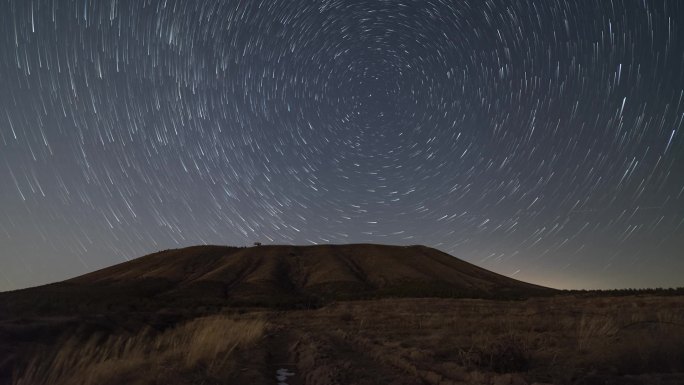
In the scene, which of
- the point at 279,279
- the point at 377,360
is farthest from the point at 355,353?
the point at 279,279

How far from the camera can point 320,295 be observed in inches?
3253

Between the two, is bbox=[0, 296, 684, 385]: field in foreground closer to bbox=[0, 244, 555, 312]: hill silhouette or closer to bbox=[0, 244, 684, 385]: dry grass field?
bbox=[0, 244, 684, 385]: dry grass field

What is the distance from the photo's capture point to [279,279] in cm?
9406

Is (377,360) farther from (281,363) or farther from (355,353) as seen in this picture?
(281,363)

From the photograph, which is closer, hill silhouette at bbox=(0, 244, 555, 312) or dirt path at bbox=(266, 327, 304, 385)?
dirt path at bbox=(266, 327, 304, 385)

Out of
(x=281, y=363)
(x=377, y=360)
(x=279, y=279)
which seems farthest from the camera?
(x=279, y=279)

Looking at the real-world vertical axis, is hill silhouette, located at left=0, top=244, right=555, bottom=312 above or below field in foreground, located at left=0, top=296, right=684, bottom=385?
above

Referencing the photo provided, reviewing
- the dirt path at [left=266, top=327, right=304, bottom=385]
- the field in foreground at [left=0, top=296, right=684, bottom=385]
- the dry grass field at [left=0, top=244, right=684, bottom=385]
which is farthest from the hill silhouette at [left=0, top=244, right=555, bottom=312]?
the field in foreground at [left=0, top=296, right=684, bottom=385]

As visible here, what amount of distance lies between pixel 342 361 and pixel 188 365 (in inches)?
159

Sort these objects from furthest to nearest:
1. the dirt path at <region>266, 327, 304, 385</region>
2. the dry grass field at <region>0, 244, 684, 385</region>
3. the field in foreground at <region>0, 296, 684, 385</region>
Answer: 1. the dirt path at <region>266, 327, 304, 385</region>
2. the dry grass field at <region>0, 244, 684, 385</region>
3. the field in foreground at <region>0, 296, 684, 385</region>

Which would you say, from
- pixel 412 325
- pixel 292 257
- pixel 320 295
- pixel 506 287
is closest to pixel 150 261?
pixel 292 257

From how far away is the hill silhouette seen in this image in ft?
242

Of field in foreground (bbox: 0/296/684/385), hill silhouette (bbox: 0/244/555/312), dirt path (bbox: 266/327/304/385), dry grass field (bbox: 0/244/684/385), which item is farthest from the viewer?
hill silhouette (bbox: 0/244/555/312)

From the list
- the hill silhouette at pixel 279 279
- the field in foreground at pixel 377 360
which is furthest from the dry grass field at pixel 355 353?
the hill silhouette at pixel 279 279
